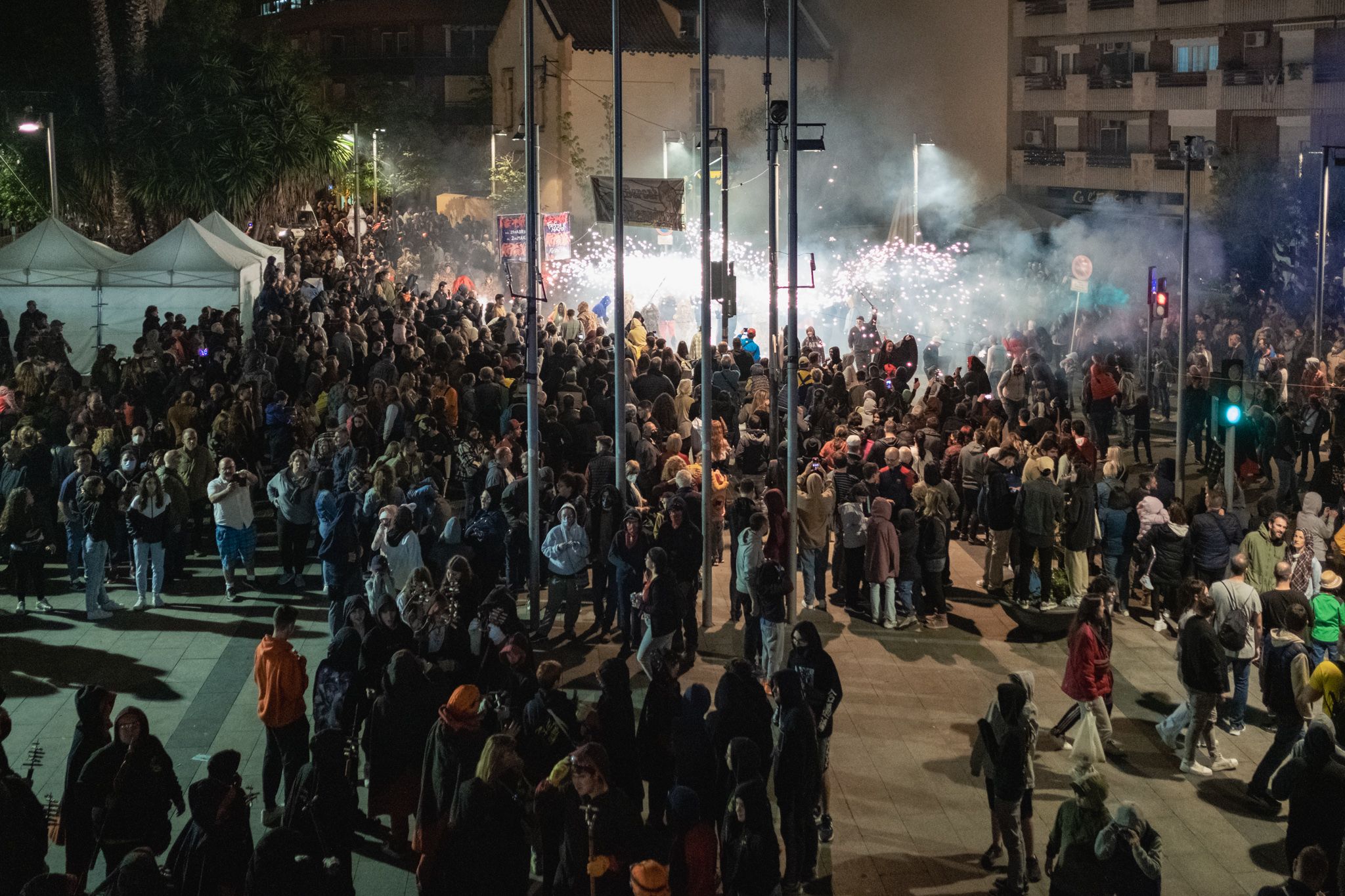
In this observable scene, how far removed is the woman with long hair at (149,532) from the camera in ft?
45.8

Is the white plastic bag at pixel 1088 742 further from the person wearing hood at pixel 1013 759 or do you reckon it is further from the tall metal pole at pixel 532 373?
the tall metal pole at pixel 532 373

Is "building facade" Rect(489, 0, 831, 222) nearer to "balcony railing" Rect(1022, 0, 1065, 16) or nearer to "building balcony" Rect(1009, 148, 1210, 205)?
"balcony railing" Rect(1022, 0, 1065, 16)

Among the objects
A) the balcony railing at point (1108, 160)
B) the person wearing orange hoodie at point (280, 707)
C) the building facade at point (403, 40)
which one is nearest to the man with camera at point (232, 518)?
the person wearing orange hoodie at point (280, 707)

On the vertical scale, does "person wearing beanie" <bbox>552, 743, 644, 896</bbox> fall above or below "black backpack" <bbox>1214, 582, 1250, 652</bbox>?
below

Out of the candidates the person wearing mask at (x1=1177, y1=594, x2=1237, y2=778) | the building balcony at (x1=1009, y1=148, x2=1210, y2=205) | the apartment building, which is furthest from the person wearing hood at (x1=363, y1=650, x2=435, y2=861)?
the apartment building

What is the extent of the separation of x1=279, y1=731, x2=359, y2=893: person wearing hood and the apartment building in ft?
119

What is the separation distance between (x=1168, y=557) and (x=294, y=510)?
27.6ft

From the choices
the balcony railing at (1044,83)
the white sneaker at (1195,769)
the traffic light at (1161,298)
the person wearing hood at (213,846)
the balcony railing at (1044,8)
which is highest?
the balcony railing at (1044,8)

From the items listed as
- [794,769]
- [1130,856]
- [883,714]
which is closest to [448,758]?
[794,769]

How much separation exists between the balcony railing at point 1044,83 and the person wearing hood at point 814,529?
3499 cm

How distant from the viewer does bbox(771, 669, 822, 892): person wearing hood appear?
28.1 feet

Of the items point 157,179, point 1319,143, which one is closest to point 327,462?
point 157,179

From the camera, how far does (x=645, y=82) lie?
57.8 meters

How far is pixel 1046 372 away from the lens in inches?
882
